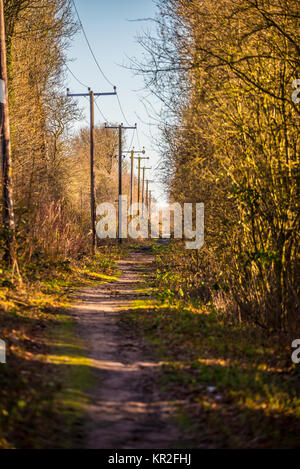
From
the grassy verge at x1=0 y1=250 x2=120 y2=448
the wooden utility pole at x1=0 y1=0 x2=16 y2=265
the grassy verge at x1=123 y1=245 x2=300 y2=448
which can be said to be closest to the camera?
the grassy verge at x1=0 y1=250 x2=120 y2=448

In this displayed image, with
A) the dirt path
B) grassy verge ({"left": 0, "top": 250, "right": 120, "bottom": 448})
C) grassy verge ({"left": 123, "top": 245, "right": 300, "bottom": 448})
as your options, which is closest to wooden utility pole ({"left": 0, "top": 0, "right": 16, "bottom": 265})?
grassy verge ({"left": 0, "top": 250, "right": 120, "bottom": 448})

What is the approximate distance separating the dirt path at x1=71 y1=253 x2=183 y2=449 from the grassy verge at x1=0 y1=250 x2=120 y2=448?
20cm

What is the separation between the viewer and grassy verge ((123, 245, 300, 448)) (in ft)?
17.4

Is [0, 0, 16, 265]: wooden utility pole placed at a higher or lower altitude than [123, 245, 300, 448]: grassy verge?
higher

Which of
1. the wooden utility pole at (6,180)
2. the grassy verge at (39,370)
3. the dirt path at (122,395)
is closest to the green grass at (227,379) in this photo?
the dirt path at (122,395)

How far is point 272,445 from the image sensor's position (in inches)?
199

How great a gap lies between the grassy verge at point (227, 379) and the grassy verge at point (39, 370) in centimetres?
127

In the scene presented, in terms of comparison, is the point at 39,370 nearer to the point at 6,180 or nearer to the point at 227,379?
the point at 227,379

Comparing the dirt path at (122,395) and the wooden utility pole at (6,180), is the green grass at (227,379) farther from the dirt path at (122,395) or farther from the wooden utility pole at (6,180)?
the wooden utility pole at (6,180)

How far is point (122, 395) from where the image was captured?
6.12 metres

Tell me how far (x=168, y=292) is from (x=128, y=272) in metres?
8.23

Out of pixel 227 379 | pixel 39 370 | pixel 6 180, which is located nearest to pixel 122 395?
pixel 39 370

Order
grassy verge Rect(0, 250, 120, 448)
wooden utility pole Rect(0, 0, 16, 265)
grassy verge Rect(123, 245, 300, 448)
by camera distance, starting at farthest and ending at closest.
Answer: wooden utility pole Rect(0, 0, 16, 265)
grassy verge Rect(123, 245, 300, 448)
grassy verge Rect(0, 250, 120, 448)

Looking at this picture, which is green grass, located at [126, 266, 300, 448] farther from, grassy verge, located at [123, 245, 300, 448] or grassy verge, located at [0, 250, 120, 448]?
grassy verge, located at [0, 250, 120, 448]
